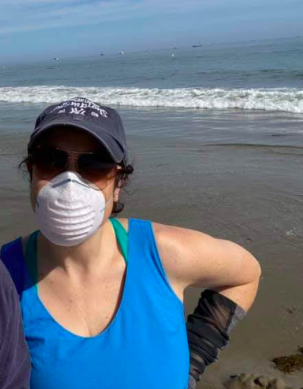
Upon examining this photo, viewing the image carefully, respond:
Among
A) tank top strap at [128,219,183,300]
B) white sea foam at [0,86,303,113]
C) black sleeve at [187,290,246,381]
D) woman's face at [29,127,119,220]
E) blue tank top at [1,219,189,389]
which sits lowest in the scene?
white sea foam at [0,86,303,113]

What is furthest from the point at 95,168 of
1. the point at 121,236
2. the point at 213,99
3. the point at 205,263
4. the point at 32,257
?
the point at 213,99

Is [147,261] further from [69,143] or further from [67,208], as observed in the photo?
[69,143]

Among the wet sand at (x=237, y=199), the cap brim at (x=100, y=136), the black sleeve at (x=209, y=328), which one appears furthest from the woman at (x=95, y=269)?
the wet sand at (x=237, y=199)

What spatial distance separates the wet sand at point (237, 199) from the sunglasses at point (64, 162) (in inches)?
49.8

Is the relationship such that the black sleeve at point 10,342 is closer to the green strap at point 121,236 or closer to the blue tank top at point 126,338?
the blue tank top at point 126,338

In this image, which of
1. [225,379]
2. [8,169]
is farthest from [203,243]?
[8,169]

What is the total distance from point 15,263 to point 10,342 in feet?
1.43

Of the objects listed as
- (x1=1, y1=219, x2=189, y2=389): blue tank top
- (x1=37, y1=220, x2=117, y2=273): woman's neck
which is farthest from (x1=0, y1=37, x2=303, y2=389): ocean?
(x1=37, y1=220, x2=117, y2=273): woman's neck

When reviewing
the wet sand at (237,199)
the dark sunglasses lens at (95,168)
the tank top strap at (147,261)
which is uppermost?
the dark sunglasses lens at (95,168)

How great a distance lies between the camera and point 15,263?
5.58 ft

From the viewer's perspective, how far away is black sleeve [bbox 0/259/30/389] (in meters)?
1.28

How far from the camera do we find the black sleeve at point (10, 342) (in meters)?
1.28

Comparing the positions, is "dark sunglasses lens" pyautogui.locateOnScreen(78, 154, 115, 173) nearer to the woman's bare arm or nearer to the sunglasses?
the sunglasses

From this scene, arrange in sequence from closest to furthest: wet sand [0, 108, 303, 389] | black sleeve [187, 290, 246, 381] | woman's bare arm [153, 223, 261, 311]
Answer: woman's bare arm [153, 223, 261, 311] → black sleeve [187, 290, 246, 381] → wet sand [0, 108, 303, 389]
